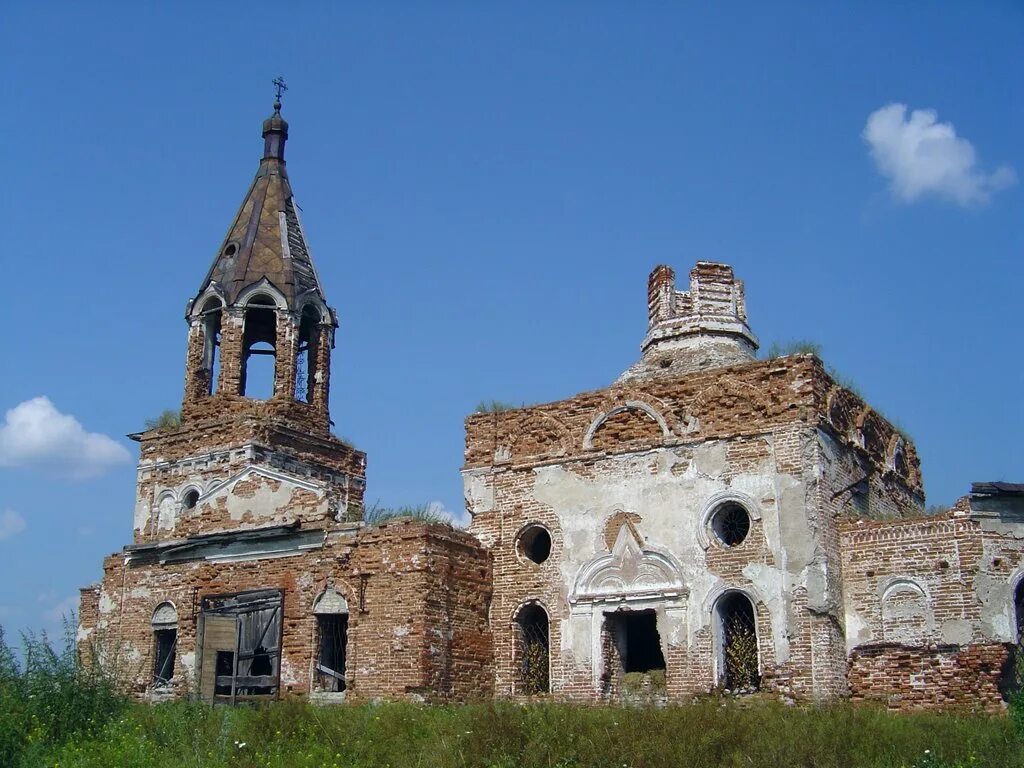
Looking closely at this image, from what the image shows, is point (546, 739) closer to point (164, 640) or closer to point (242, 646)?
point (242, 646)

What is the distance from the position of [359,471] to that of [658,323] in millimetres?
8124

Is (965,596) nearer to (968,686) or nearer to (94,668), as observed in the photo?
(968,686)

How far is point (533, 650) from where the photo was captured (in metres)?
17.5

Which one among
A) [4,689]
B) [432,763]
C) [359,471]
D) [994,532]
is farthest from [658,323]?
[4,689]

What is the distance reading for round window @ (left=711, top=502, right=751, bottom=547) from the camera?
646 inches

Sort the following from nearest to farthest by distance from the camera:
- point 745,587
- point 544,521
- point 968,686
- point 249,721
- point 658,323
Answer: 1. point 249,721
2. point 968,686
3. point 745,587
4. point 544,521
5. point 658,323

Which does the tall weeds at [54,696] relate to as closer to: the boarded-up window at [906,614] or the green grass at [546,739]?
the green grass at [546,739]

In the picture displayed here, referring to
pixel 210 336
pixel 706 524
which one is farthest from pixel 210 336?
pixel 706 524

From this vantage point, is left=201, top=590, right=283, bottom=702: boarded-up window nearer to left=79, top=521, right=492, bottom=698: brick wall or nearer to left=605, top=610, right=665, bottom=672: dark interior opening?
left=79, top=521, right=492, bottom=698: brick wall

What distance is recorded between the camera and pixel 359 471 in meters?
24.8

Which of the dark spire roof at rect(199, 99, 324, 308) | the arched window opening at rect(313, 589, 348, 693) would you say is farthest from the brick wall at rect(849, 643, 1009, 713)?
the dark spire roof at rect(199, 99, 324, 308)

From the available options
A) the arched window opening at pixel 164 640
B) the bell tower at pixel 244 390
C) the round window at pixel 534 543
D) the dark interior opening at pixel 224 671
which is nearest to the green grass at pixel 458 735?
the dark interior opening at pixel 224 671

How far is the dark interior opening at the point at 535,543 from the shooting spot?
17812mm

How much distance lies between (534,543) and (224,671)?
202 inches
